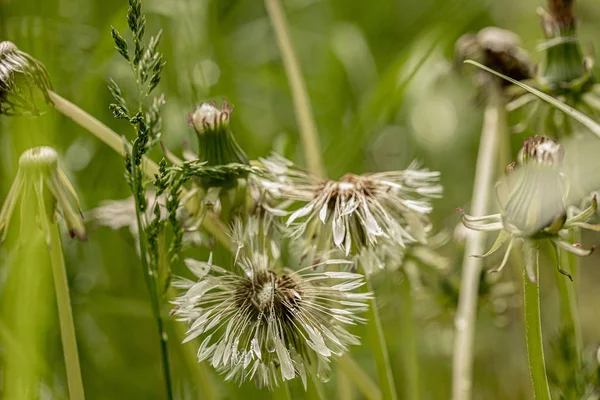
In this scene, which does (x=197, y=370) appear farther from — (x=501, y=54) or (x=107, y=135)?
(x=501, y=54)

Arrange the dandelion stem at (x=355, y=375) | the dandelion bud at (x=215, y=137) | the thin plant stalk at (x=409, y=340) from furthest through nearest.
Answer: the thin plant stalk at (x=409, y=340)
the dandelion stem at (x=355, y=375)
the dandelion bud at (x=215, y=137)

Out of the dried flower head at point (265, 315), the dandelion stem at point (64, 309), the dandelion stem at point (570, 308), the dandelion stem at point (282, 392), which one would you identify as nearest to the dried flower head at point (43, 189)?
the dandelion stem at point (64, 309)

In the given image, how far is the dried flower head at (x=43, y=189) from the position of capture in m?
0.80

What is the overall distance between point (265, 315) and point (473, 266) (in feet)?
1.46

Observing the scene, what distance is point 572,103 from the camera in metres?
1.07

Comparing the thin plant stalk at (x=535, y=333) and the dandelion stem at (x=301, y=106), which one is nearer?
the thin plant stalk at (x=535, y=333)

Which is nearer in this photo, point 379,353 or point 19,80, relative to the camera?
point 19,80

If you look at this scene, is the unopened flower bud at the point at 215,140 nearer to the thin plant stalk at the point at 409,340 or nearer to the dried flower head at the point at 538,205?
the dried flower head at the point at 538,205

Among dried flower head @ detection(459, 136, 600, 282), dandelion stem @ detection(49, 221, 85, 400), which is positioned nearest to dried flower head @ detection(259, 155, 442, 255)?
dried flower head @ detection(459, 136, 600, 282)

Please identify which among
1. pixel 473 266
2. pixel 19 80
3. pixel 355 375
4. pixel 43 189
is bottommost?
pixel 355 375

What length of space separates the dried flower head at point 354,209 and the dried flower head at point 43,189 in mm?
233

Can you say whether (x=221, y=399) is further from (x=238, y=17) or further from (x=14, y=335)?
(x=238, y=17)

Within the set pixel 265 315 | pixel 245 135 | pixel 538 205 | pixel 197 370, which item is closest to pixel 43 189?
pixel 265 315

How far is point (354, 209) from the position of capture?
2.94 ft
